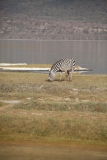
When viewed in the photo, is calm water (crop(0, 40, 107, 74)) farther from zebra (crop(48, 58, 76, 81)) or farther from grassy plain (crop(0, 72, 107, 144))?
grassy plain (crop(0, 72, 107, 144))

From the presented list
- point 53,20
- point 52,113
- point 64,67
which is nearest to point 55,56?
point 64,67

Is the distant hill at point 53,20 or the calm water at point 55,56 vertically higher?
the distant hill at point 53,20

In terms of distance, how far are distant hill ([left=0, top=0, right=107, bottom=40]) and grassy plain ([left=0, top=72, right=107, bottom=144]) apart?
13190 cm

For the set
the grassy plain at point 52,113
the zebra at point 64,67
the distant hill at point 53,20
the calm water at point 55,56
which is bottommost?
the calm water at point 55,56

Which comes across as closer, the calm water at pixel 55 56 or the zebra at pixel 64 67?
the zebra at pixel 64 67

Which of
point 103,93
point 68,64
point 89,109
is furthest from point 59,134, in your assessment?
point 68,64

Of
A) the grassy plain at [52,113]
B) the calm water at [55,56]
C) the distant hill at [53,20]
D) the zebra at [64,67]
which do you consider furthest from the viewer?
the distant hill at [53,20]

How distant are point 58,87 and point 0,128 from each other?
7203mm

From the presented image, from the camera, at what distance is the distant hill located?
511 feet

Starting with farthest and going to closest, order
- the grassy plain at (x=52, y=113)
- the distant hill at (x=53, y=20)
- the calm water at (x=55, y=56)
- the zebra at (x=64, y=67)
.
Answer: the distant hill at (x=53, y=20) → the calm water at (x=55, y=56) → the zebra at (x=64, y=67) → the grassy plain at (x=52, y=113)

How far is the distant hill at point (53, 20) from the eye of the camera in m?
156

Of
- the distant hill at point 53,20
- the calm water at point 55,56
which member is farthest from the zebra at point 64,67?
the distant hill at point 53,20

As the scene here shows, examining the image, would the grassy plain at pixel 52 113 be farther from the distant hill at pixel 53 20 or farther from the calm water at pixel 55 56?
the distant hill at pixel 53 20

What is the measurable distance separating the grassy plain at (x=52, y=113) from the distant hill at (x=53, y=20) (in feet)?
433
